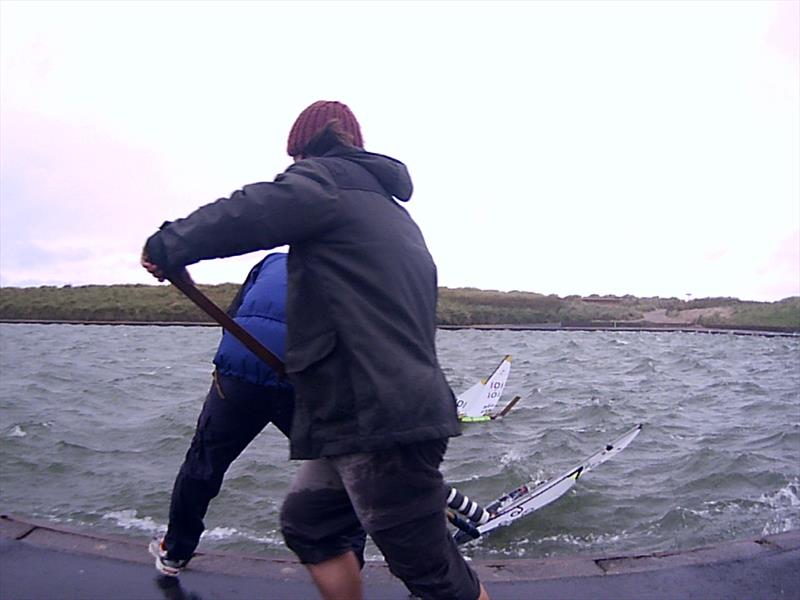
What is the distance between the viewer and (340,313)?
2383 mm

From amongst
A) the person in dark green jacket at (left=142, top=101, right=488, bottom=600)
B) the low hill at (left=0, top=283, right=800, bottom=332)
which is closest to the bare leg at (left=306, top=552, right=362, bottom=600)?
the person in dark green jacket at (left=142, top=101, right=488, bottom=600)

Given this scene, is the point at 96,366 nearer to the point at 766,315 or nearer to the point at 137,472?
the point at 137,472

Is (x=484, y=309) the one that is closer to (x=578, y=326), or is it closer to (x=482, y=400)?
(x=578, y=326)

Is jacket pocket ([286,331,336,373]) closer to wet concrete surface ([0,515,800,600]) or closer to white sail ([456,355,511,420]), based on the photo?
wet concrete surface ([0,515,800,600])

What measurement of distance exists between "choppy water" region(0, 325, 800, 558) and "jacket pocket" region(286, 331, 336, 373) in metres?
3.69

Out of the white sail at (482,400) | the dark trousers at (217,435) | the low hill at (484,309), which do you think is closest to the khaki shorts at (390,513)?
the dark trousers at (217,435)

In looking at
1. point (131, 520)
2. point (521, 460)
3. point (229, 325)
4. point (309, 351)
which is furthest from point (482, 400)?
point (309, 351)

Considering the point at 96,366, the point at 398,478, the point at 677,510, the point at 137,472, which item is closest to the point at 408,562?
the point at 398,478

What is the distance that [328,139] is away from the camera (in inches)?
106

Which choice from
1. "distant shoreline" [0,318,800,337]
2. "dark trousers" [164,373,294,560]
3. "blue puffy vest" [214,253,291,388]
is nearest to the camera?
"blue puffy vest" [214,253,291,388]

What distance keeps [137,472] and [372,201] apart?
673 cm

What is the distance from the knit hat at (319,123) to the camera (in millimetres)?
2736

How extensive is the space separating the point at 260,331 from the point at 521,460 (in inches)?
286

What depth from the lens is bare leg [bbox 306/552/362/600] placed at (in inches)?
109
